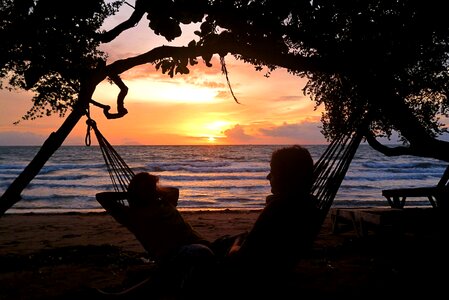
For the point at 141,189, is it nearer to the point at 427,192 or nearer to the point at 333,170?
the point at 333,170

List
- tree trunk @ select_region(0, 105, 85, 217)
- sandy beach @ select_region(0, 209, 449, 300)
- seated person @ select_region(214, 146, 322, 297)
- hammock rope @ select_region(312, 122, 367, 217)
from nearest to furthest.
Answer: seated person @ select_region(214, 146, 322, 297) < hammock rope @ select_region(312, 122, 367, 217) < tree trunk @ select_region(0, 105, 85, 217) < sandy beach @ select_region(0, 209, 449, 300)

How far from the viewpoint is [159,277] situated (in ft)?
9.20

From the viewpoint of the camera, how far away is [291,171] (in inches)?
89.6

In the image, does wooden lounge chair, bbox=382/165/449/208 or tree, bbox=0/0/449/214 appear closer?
tree, bbox=0/0/449/214

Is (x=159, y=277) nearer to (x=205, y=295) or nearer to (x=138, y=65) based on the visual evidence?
(x=205, y=295)

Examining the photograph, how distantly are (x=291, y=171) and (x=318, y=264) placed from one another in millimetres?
3195

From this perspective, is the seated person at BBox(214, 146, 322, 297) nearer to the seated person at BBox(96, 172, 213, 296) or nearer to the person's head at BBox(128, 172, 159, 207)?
the seated person at BBox(96, 172, 213, 296)

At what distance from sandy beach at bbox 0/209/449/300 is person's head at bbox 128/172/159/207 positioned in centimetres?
79

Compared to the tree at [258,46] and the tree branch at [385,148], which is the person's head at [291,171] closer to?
the tree at [258,46]

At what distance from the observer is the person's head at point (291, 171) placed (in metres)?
2.28

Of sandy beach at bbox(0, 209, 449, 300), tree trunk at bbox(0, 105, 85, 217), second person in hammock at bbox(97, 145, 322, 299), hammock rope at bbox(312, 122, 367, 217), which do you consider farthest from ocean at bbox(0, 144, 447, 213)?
second person in hammock at bbox(97, 145, 322, 299)

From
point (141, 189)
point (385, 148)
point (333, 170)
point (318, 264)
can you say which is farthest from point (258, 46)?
point (385, 148)

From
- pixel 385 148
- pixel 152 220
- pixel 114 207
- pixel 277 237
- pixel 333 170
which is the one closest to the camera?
pixel 277 237

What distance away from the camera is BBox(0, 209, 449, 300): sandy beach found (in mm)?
4020
